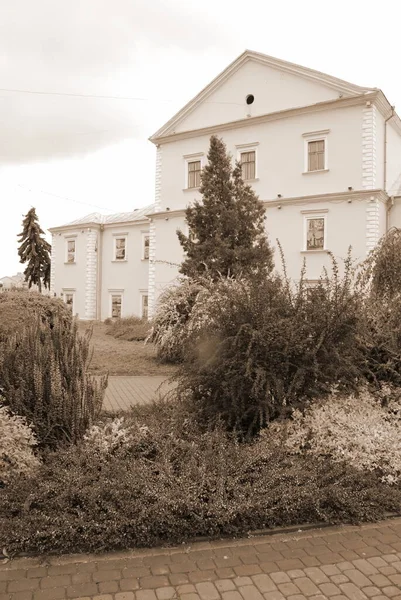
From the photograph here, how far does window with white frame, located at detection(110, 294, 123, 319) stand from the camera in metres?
34.4

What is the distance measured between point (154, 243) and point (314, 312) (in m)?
24.4

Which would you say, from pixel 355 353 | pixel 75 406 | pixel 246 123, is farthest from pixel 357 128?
pixel 75 406

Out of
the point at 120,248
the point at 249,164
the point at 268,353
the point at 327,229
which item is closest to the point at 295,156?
the point at 249,164

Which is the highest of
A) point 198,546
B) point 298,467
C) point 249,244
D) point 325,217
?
point 325,217

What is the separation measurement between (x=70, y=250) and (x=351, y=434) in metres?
33.9

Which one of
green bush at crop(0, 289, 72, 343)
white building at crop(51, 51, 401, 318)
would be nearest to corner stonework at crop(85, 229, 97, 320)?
white building at crop(51, 51, 401, 318)

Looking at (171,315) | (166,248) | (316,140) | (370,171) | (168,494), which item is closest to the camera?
(168,494)

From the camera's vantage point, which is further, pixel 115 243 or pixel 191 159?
pixel 115 243

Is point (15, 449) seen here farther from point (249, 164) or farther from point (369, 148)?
point (249, 164)

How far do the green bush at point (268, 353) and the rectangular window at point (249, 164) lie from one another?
21258 millimetres

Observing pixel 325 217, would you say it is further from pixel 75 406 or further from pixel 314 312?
pixel 75 406

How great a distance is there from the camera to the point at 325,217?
2427 centimetres

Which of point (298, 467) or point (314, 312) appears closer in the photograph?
point (298, 467)

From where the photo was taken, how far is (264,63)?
85.2ft
